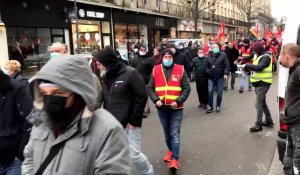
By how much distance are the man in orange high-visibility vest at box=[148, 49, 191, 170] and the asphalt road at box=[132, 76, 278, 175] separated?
47cm

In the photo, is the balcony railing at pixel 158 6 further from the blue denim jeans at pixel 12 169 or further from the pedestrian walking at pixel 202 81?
the blue denim jeans at pixel 12 169

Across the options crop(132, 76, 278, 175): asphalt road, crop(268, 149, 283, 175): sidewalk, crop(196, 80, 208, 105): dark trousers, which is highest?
crop(196, 80, 208, 105): dark trousers

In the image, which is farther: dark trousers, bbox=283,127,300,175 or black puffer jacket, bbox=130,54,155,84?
black puffer jacket, bbox=130,54,155,84

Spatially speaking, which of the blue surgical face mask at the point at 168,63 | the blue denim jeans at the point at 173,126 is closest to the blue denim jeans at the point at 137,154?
the blue denim jeans at the point at 173,126

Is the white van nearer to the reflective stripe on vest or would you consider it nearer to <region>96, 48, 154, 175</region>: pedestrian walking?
<region>96, 48, 154, 175</region>: pedestrian walking

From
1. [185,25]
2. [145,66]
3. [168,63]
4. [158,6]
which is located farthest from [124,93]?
[185,25]

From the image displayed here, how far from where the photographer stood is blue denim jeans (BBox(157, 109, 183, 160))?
525cm

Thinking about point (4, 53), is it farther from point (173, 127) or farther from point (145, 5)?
point (145, 5)

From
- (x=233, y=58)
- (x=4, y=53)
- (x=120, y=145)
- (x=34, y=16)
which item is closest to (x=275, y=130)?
(x=120, y=145)

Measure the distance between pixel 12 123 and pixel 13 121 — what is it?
0.02 meters

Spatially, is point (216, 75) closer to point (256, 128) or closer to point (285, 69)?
point (256, 128)

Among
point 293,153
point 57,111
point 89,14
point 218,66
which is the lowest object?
point 293,153

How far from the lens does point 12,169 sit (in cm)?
339

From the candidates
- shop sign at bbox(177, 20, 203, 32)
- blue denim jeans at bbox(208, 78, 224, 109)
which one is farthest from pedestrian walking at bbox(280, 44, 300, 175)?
shop sign at bbox(177, 20, 203, 32)
